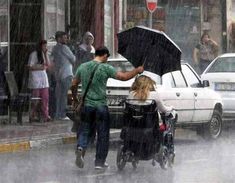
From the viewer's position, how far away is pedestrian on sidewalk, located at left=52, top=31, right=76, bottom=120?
663 inches

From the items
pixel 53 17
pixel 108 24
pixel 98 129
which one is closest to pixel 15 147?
pixel 98 129

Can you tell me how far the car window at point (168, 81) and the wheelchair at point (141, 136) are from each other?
9.81 feet

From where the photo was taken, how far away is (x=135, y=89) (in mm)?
10719

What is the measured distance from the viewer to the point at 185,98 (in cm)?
1404

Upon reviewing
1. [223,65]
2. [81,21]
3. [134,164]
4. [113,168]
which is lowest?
[113,168]

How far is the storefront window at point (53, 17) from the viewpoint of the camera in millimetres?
19672

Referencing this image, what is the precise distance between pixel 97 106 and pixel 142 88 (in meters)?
0.71

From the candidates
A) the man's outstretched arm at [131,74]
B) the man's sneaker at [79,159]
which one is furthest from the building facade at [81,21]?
the man's outstretched arm at [131,74]

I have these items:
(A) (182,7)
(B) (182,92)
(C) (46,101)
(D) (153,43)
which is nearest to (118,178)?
(D) (153,43)

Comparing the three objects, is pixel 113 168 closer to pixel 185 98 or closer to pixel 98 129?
pixel 98 129

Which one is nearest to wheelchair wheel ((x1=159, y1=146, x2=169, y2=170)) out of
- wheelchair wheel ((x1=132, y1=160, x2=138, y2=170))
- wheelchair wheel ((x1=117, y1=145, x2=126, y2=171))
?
wheelchair wheel ((x1=132, y1=160, x2=138, y2=170))

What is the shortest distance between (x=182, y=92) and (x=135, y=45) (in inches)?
125

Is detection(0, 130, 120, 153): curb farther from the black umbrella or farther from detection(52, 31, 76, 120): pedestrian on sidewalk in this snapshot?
the black umbrella

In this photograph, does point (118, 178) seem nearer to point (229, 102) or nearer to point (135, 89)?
point (135, 89)
